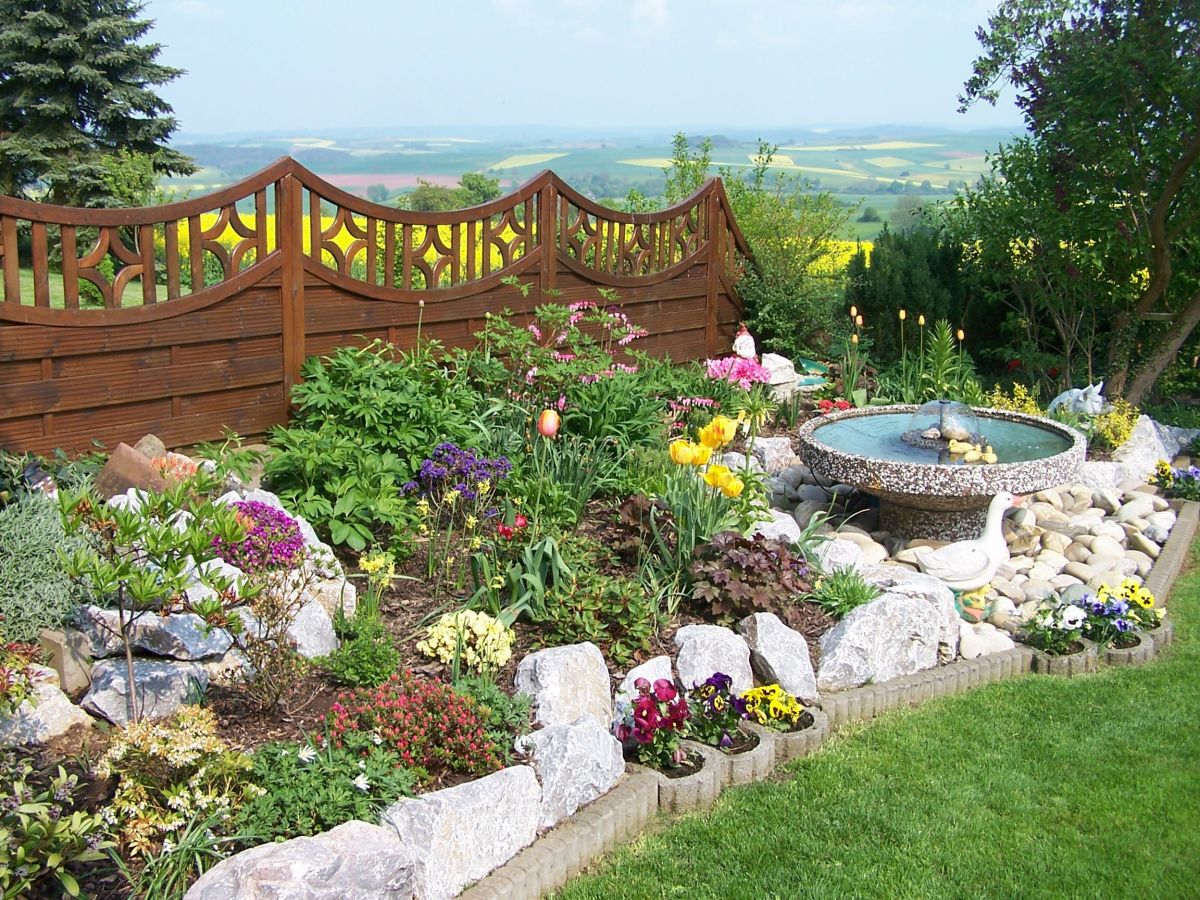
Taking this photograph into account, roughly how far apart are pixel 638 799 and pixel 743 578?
1.48m

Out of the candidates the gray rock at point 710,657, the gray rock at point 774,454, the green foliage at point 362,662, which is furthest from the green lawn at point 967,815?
the gray rock at point 774,454

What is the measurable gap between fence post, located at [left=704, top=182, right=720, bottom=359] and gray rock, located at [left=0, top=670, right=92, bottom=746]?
688cm

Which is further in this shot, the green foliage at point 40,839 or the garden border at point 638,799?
the garden border at point 638,799

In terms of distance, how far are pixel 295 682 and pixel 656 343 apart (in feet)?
19.0

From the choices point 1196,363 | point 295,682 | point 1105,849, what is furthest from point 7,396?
point 1196,363

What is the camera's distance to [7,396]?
17.2 feet

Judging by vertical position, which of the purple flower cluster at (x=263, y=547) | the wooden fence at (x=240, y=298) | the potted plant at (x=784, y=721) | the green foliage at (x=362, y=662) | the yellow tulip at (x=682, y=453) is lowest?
the potted plant at (x=784, y=721)

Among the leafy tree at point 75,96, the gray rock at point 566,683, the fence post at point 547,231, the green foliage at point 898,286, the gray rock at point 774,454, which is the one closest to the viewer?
the gray rock at point 566,683

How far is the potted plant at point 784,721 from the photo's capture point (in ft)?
15.0

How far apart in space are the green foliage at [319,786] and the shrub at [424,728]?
0.16 feet

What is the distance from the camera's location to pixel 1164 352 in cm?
997

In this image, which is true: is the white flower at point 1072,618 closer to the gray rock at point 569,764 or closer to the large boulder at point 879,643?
the large boulder at point 879,643

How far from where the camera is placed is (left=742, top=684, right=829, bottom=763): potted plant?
15.0 ft

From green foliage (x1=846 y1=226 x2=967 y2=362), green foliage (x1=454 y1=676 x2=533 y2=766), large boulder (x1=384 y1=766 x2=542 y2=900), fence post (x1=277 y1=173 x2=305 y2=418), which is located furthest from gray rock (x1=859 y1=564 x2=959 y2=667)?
green foliage (x1=846 y1=226 x2=967 y2=362)
